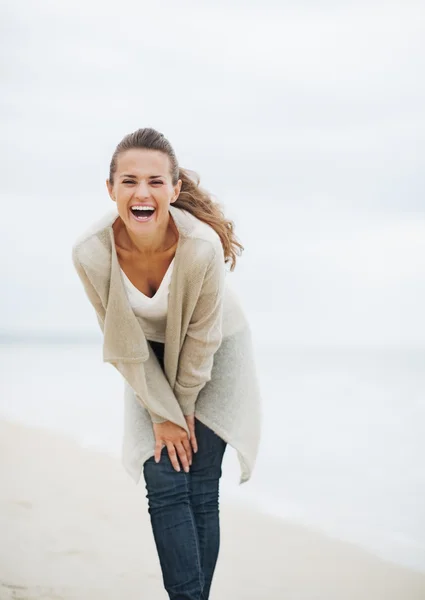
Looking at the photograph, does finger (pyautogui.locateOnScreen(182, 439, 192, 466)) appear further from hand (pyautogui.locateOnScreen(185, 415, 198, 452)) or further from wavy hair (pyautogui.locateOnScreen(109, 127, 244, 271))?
wavy hair (pyautogui.locateOnScreen(109, 127, 244, 271))

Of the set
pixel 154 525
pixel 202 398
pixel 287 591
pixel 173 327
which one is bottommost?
pixel 287 591

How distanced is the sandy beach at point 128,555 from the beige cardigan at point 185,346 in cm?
84

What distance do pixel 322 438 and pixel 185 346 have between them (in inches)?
146

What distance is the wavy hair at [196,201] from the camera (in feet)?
5.24

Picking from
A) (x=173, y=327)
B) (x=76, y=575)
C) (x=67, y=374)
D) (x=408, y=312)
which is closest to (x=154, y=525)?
(x=173, y=327)

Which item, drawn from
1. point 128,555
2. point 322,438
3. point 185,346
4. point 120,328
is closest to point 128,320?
point 120,328

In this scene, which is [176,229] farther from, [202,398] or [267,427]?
[267,427]

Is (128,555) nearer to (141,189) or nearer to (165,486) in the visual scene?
(165,486)

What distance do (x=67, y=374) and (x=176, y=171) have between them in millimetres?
7414

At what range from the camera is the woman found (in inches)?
62.0

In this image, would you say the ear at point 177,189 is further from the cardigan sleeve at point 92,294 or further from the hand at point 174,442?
the hand at point 174,442

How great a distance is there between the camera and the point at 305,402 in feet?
22.3

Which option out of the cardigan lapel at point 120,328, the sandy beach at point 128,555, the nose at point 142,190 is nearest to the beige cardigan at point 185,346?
the cardigan lapel at point 120,328

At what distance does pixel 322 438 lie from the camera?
17.0ft
